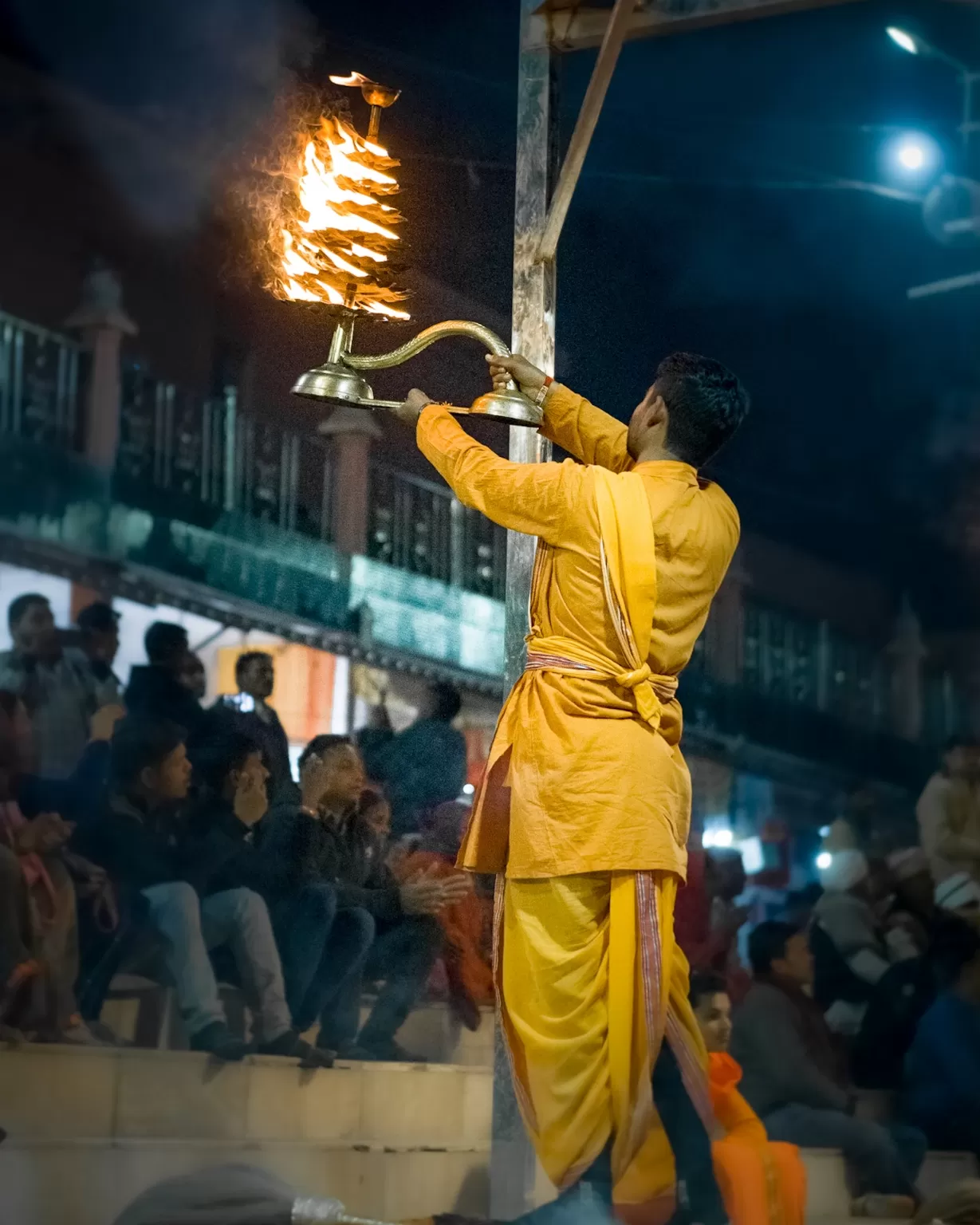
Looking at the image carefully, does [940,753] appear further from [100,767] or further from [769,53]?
[100,767]

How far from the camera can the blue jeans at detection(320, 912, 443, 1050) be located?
361 centimetres

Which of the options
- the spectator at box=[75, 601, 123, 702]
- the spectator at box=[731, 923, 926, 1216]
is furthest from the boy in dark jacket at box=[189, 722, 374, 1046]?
the spectator at box=[731, 923, 926, 1216]

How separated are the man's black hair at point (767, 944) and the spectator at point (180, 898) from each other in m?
1.65

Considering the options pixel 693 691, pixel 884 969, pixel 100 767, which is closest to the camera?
pixel 100 767

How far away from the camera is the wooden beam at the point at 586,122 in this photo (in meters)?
3.44

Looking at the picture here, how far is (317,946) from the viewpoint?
359 cm

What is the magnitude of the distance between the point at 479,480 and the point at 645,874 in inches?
30.8

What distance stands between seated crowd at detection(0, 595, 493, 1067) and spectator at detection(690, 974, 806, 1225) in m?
0.57

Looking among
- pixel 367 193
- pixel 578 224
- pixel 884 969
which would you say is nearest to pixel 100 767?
pixel 367 193

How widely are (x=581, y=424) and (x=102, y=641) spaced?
1059 millimetres

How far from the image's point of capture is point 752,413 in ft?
15.8

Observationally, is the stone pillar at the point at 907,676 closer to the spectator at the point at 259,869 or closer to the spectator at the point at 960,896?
the spectator at the point at 960,896

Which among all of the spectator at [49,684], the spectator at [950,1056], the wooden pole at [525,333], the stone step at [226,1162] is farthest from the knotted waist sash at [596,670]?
the spectator at [950,1056]

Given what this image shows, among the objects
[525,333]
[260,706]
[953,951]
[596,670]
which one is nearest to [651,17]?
[525,333]
